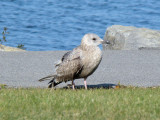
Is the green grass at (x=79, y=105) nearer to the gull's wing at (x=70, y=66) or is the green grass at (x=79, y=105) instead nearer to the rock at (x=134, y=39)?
the gull's wing at (x=70, y=66)

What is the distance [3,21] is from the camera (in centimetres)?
3009

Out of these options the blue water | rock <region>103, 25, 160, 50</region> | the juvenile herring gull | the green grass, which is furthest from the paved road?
the blue water

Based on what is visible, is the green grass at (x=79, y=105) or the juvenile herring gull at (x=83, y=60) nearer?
the green grass at (x=79, y=105)

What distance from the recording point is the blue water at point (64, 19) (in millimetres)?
25756

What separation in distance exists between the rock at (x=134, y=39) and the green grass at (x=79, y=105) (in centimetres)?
646

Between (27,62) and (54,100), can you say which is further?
(27,62)

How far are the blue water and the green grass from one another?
13.6m

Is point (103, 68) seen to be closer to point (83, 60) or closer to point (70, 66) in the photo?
point (70, 66)

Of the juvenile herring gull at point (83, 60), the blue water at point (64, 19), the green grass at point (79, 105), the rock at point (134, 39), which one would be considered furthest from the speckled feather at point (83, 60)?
the blue water at point (64, 19)

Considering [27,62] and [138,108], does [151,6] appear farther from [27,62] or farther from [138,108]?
[138,108]

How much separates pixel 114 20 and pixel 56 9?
21.2ft

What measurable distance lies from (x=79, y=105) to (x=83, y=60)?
1.64m

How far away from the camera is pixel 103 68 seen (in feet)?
44.8

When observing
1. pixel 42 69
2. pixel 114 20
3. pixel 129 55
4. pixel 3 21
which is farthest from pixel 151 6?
pixel 42 69
